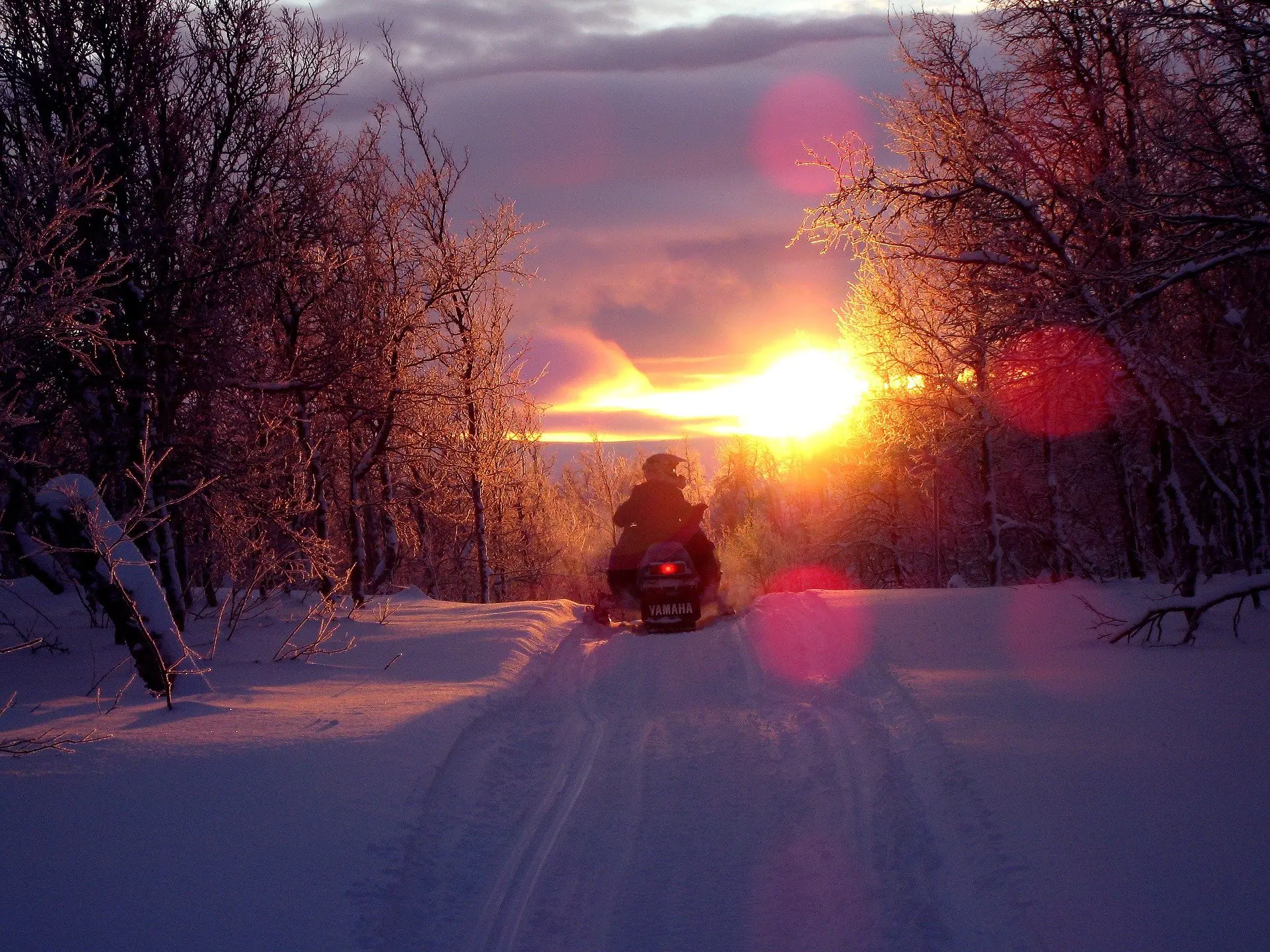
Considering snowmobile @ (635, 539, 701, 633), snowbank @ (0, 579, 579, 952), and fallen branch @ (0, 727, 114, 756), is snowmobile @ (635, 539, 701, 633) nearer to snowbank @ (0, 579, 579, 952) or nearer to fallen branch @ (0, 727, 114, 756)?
snowbank @ (0, 579, 579, 952)

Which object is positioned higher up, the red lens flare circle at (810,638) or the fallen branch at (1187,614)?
the fallen branch at (1187,614)

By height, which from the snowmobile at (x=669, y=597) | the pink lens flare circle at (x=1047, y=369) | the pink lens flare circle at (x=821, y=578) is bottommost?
the pink lens flare circle at (x=821, y=578)

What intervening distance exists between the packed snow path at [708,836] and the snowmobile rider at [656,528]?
7.04 m

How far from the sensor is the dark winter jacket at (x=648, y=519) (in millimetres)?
16406

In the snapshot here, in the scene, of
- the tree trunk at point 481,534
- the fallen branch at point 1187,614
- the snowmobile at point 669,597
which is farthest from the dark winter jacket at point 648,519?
the tree trunk at point 481,534

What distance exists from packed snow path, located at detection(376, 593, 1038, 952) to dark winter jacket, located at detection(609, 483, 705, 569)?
7.13 meters

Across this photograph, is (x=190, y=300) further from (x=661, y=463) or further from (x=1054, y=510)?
(x=1054, y=510)

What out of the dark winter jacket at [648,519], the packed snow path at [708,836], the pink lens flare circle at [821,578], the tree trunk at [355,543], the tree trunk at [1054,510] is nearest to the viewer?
the packed snow path at [708,836]

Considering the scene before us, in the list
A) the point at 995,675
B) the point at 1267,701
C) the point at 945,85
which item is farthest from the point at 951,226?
the point at 1267,701

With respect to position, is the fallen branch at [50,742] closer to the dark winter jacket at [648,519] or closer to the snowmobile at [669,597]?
the snowmobile at [669,597]

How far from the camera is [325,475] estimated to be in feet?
65.3

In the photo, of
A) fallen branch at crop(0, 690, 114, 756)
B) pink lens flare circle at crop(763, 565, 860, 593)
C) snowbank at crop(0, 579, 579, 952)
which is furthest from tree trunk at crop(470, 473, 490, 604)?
fallen branch at crop(0, 690, 114, 756)

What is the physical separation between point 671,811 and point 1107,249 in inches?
367

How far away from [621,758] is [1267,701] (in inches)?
177
